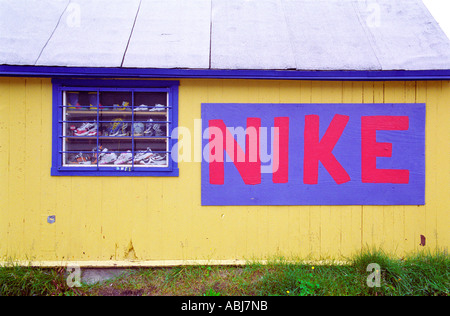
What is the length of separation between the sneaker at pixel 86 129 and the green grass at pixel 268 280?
2054 millimetres

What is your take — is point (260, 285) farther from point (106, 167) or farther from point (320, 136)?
point (106, 167)

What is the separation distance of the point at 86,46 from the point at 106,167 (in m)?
1.86

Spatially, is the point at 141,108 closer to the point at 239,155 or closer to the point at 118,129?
the point at 118,129

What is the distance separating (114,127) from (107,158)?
51cm

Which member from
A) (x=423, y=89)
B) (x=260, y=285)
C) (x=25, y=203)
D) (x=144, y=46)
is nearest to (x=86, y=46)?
(x=144, y=46)

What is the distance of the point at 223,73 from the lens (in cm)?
397

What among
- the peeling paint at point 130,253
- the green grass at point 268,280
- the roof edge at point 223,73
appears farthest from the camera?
the peeling paint at point 130,253

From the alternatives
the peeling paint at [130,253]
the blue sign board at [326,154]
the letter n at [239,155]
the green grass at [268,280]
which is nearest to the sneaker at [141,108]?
the letter n at [239,155]

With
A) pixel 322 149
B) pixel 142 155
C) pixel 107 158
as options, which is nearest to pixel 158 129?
pixel 142 155

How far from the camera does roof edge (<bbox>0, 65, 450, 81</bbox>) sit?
3871 mm

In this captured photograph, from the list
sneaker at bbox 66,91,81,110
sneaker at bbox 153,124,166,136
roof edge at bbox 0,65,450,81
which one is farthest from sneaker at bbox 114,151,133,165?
roof edge at bbox 0,65,450,81

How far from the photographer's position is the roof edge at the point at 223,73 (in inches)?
152

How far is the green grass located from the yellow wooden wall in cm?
21

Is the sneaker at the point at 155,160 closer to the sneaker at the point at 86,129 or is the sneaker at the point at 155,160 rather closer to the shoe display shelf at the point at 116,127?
the shoe display shelf at the point at 116,127
